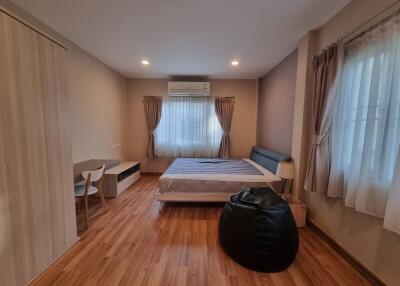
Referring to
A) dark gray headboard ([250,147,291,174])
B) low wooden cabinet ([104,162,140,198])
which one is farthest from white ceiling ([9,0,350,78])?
low wooden cabinet ([104,162,140,198])

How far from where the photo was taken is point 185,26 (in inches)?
89.4

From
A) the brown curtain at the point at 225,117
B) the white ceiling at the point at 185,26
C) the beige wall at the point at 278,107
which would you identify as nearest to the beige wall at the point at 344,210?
the white ceiling at the point at 185,26

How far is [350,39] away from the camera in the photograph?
1.79 meters

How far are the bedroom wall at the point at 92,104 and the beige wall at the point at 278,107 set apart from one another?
3468 millimetres

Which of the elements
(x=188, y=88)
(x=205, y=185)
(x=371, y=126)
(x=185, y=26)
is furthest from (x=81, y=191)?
(x=371, y=126)

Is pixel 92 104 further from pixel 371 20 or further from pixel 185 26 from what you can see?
pixel 371 20

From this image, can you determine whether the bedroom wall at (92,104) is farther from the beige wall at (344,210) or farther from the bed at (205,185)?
the beige wall at (344,210)

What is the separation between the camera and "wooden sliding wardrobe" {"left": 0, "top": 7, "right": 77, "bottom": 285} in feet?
4.32

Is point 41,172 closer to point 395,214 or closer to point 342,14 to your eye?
point 395,214

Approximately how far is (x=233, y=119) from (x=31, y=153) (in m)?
Answer: 4.02

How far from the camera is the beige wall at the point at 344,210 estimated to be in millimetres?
1440

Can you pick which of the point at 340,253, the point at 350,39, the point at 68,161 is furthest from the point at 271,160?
the point at 68,161

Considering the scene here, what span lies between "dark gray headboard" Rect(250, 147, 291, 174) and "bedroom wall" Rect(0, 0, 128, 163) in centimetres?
325

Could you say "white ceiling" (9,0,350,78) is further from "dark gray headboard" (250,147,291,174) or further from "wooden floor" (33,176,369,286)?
"wooden floor" (33,176,369,286)
